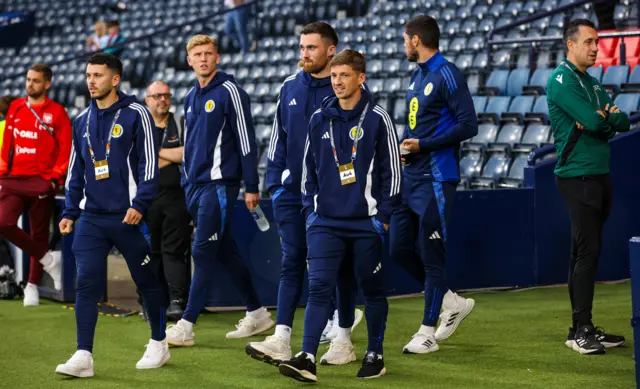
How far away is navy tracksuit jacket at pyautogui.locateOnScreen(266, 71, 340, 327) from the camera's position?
19.7 feet

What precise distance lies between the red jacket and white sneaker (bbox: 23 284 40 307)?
34.3 inches

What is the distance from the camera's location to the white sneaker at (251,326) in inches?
275

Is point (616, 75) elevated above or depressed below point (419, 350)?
above

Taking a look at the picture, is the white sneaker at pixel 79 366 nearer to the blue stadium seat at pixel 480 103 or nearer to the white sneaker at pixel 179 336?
the white sneaker at pixel 179 336

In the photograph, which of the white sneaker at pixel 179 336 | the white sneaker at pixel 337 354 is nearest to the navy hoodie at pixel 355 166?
the white sneaker at pixel 337 354

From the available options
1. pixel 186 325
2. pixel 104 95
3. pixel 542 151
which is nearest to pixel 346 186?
pixel 104 95

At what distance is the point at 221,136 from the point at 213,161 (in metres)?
0.16

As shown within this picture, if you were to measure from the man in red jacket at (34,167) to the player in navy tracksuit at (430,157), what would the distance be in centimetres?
346

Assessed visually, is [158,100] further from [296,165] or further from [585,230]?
[585,230]

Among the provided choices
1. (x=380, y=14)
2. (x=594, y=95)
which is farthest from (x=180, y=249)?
(x=380, y=14)

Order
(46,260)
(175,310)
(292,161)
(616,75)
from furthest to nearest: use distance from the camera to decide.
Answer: (616,75) < (46,260) < (175,310) < (292,161)

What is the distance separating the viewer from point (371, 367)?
5590mm

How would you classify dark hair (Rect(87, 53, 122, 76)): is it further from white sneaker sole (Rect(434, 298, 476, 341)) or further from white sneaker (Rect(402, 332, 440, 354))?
white sneaker sole (Rect(434, 298, 476, 341))

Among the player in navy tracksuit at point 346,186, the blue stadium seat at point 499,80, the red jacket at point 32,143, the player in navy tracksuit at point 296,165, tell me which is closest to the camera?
the player in navy tracksuit at point 346,186
